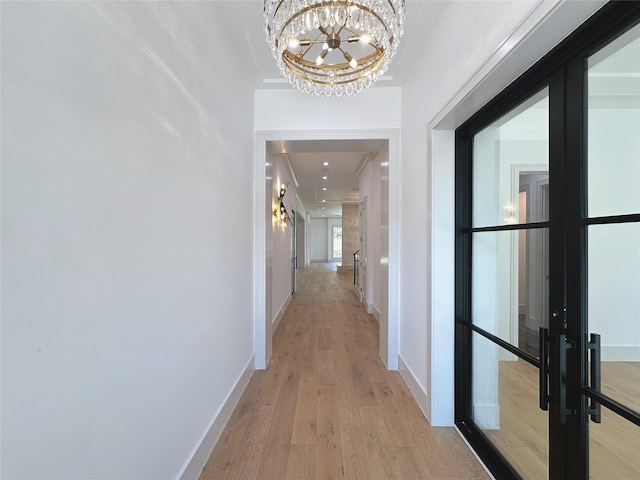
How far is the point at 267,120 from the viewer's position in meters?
2.86

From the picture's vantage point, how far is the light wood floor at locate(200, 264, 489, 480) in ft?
5.37

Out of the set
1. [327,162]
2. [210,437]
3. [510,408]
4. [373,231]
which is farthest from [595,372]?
[327,162]

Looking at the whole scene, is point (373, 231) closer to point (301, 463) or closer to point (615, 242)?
point (301, 463)

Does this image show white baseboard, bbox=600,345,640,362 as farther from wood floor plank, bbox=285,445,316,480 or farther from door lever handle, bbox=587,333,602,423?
wood floor plank, bbox=285,445,316,480

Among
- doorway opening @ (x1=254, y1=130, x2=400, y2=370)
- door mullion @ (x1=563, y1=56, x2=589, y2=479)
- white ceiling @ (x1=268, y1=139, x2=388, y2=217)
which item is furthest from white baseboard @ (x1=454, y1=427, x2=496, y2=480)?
white ceiling @ (x1=268, y1=139, x2=388, y2=217)

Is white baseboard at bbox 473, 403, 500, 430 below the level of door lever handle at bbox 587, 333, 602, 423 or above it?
below

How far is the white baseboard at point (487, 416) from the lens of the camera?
5.52 feet

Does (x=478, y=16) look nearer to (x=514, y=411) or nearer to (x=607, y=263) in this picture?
(x=607, y=263)

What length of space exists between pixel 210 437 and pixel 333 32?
2.44 m

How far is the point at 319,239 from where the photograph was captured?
17.4m

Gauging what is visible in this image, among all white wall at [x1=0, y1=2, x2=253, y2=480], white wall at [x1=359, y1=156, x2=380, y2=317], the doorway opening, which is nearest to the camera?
white wall at [x1=0, y1=2, x2=253, y2=480]

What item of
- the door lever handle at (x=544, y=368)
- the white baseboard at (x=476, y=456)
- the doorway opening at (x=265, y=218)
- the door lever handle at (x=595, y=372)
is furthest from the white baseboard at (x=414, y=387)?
the door lever handle at (x=595, y=372)

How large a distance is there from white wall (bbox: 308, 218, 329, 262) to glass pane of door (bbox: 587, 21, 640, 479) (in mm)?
16185

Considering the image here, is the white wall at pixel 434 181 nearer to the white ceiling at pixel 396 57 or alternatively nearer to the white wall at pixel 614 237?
the white ceiling at pixel 396 57
